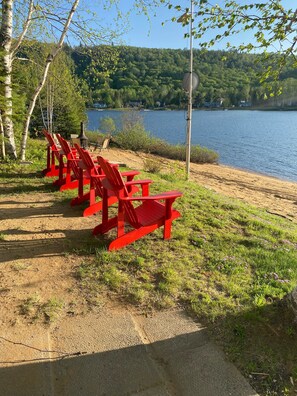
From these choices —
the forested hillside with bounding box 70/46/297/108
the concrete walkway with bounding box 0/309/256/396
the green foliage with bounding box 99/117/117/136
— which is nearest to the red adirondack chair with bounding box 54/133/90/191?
the concrete walkway with bounding box 0/309/256/396

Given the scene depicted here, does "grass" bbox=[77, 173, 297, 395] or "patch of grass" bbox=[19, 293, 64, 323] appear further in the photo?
"patch of grass" bbox=[19, 293, 64, 323]

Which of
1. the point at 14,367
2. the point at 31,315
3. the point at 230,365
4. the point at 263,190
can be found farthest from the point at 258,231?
the point at 263,190

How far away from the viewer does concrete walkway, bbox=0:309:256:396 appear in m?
2.02

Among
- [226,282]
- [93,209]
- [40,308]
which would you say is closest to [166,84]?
[93,209]

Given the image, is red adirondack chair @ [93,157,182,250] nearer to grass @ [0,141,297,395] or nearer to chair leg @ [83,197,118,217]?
grass @ [0,141,297,395]

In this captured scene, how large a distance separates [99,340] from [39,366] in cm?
46

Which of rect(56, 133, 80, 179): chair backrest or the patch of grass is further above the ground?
rect(56, 133, 80, 179): chair backrest

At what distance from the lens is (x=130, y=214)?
3.90 metres

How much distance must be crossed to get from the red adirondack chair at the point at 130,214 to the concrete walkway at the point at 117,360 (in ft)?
4.50

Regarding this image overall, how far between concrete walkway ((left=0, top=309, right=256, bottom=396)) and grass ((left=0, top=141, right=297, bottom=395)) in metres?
0.17

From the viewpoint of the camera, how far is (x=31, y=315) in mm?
2697

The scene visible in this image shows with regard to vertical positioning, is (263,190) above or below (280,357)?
below

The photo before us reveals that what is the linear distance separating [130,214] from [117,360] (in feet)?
6.24

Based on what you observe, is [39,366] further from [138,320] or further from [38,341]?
[138,320]
